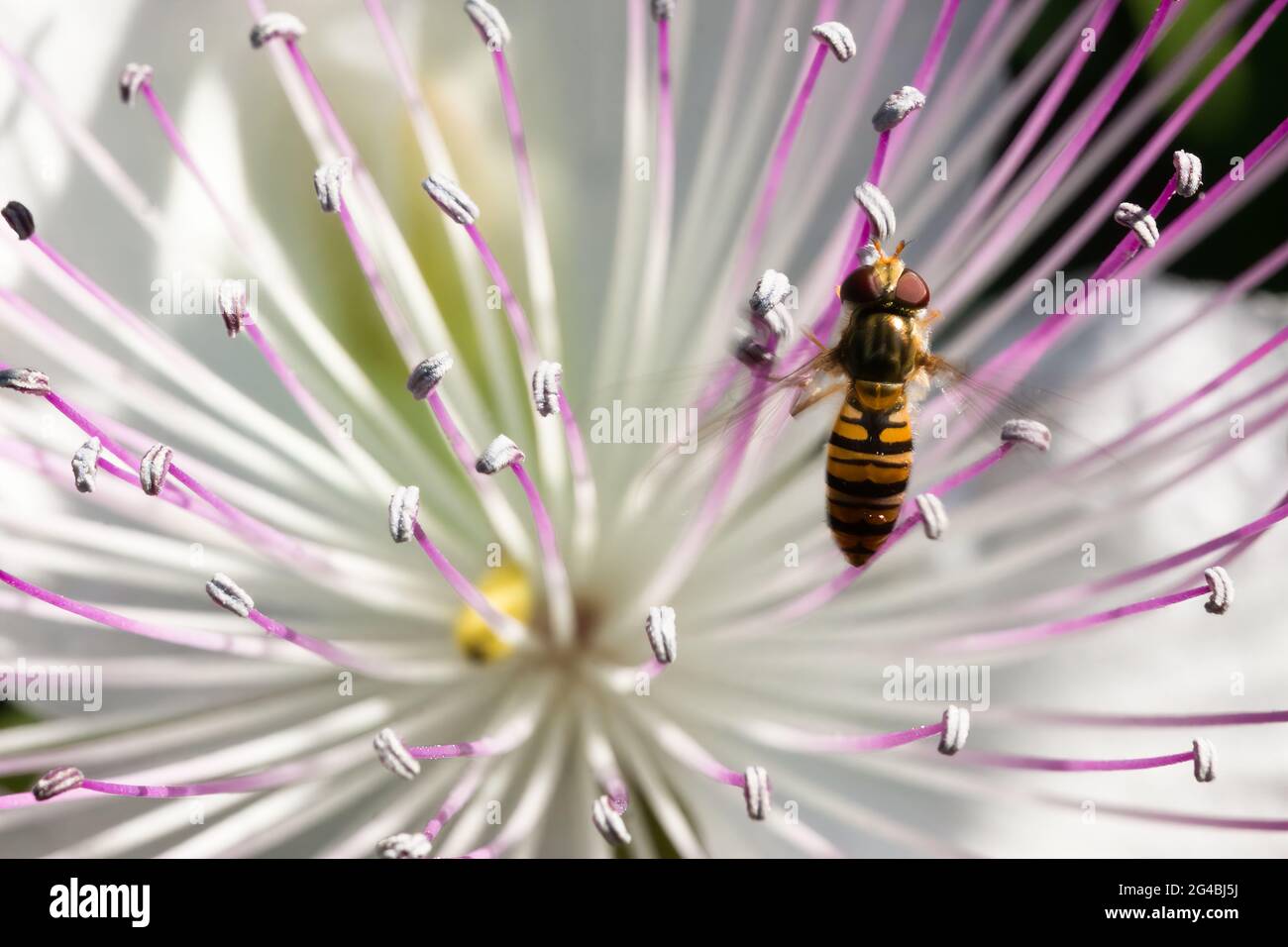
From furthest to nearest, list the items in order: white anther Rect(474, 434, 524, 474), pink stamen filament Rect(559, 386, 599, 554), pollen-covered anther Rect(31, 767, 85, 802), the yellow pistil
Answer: the yellow pistil, pink stamen filament Rect(559, 386, 599, 554), white anther Rect(474, 434, 524, 474), pollen-covered anther Rect(31, 767, 85, 802)

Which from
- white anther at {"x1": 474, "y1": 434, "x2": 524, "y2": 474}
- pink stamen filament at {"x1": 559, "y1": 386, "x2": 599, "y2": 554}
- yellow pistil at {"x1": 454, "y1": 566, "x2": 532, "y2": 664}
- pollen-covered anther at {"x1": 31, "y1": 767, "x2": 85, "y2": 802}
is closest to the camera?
pollen-covered anther at {"x1": 31, "y1": 767, "x2": 85, "y2": 802}

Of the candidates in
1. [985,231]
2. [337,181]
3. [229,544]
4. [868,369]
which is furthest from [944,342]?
[229,544]

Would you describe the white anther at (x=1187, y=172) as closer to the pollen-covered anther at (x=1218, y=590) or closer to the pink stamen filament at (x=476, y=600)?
the pollen-covered anther at (x=1218, y=590)

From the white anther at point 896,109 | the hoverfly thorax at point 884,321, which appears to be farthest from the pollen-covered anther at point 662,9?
the hoverfly thorax at point 884,321

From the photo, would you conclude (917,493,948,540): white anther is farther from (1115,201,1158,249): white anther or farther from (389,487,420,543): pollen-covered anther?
(389,487,420,543): pollen-covered anther

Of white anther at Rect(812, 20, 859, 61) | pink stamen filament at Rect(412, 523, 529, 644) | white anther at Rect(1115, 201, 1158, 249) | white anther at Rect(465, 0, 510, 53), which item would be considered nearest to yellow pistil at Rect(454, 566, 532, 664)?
pink stamen filament at Rect(412, 523, 529, 644)

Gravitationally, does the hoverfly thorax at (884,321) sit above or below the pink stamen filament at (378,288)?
below
